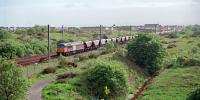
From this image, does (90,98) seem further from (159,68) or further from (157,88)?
(159,68)

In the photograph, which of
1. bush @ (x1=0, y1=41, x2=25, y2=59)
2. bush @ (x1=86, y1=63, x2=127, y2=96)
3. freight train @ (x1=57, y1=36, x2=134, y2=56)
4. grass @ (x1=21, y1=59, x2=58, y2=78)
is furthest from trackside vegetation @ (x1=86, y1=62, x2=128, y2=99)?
freight train @ (x1=57, y1=36, x2=134, y2=56)

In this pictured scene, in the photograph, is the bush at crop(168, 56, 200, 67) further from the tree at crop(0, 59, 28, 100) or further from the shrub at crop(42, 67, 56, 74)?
the tree at crop(0, 59, 28, 100)

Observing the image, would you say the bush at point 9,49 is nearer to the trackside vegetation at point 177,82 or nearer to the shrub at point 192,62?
the trackside vegetation at point 177,82

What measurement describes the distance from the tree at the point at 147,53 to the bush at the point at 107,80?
2237 centimetres

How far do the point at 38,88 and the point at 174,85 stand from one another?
1975 cm

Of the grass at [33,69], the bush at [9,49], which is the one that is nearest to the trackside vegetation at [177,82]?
the grass at [33,69]

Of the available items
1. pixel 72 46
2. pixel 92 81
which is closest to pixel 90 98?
pixel 92 81

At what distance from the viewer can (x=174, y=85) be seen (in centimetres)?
5047

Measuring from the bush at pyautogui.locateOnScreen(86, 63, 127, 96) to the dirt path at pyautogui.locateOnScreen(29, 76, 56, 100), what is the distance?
211 inches

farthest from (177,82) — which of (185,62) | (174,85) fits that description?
(185,62)

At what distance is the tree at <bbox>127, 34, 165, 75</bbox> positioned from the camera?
6309 centimetres

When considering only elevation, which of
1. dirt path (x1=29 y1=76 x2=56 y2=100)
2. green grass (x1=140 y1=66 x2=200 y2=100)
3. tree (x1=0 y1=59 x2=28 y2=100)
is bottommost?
green grass (x1=140 y1=66 x2=200 y2=100)

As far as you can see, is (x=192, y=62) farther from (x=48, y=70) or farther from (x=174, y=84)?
(x=48, y=70)

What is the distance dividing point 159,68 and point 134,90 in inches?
601
